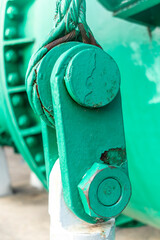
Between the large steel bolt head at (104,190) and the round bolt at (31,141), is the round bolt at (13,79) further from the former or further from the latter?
the large steel bolt head at (104,190)

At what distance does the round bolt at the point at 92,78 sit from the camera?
0.76 metres

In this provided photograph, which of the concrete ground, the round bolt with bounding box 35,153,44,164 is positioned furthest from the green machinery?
the concrete ground

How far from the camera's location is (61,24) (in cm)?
83

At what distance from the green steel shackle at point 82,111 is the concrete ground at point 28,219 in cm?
158

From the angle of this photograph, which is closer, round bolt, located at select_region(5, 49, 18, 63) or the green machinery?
the green machinery

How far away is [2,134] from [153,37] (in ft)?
6.68

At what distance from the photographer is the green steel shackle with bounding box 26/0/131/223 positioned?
77 cm

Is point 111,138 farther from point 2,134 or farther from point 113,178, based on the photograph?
point 2,134

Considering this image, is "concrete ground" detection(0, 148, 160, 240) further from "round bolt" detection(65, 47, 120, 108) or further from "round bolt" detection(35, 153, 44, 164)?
"round bolt" detection(65, 47, 120, 108)

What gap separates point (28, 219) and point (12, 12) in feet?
5.63

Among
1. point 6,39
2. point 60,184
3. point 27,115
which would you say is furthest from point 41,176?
point 60,184

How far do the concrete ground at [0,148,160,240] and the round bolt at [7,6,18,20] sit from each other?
1.53m

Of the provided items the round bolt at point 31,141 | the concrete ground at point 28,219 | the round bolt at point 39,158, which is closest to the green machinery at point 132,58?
the round bolt at point 31,141

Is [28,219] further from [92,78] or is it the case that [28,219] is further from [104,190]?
[92,78]
